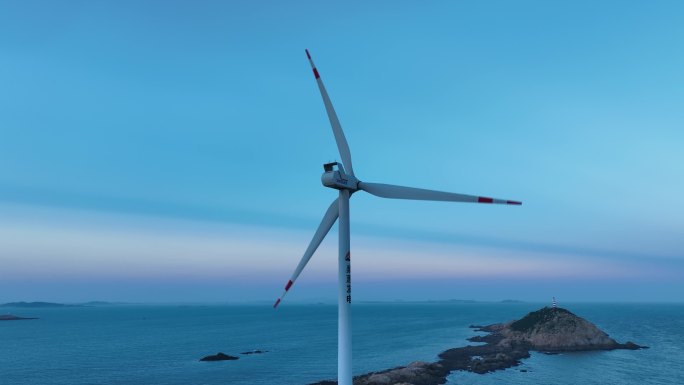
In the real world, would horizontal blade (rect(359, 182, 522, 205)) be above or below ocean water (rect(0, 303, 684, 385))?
above

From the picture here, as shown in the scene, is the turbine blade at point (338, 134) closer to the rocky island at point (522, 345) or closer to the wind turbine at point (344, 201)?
the wind turbine at point (344, 201)

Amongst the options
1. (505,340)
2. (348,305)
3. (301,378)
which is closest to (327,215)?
(348,305)

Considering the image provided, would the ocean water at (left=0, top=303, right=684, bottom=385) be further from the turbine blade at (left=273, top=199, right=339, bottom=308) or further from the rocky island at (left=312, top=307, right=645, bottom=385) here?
Result: the turbine blade at (left=273, top=199, right=339, bottom=308)

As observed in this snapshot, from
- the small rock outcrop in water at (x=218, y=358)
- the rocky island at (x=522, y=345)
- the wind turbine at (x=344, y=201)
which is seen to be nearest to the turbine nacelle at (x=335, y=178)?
the wind turbine at (x=344, y=201)

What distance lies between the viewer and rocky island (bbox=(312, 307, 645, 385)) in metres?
99.2

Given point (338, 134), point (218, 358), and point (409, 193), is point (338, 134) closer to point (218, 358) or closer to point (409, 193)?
point (409, 193)

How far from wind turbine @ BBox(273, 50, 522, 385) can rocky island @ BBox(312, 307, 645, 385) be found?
2329 inches

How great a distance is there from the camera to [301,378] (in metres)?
99.1

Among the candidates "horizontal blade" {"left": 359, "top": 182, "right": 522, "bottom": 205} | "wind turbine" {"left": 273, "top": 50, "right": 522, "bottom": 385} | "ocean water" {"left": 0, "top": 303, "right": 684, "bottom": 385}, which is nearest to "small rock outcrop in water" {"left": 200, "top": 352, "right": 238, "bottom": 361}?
"ocean water" {"left": 0, "top": 303, "right": 684, "bottom": 385}

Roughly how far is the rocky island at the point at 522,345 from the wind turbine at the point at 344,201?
5915 cm

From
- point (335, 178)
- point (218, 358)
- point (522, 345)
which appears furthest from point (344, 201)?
point (522, 345)

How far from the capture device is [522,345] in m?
134

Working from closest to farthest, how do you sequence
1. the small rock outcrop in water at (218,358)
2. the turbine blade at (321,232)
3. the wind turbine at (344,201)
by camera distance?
the wind turbine at (344,201)
the turbine blade at (321,232)
the small rock outcrop in water at (218,358)

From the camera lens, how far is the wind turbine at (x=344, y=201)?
33375 mm
